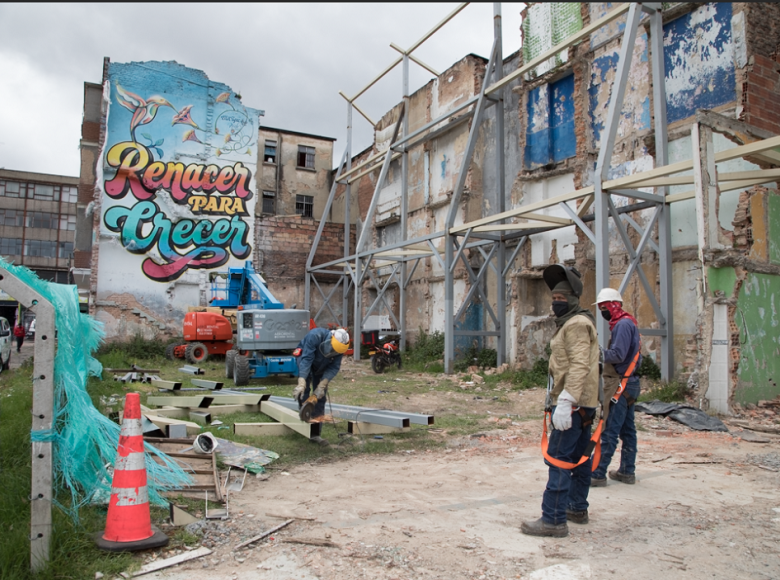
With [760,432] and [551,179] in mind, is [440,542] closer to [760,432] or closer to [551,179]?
[760,432]

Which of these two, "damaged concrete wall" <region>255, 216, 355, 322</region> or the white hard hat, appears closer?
the white hard hat

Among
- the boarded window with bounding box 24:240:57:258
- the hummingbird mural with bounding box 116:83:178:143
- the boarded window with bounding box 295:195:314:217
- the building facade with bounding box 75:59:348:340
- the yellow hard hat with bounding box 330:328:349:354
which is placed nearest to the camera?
the yellow hard hat with bounding box 330:328:349:354

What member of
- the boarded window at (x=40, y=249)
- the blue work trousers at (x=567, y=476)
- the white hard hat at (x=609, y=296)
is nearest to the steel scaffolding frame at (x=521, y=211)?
the white hard hat at (x=609, y=296)

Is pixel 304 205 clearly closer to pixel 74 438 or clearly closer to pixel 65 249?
pixel 74 438

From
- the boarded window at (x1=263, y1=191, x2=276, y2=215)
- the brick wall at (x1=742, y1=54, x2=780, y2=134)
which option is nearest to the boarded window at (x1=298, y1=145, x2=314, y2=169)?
the boarded window at (x1=263, y1=191, x2=276, y2=215)

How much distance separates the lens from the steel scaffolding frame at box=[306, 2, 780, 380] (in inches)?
377

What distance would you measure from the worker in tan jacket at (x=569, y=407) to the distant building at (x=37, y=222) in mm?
56931

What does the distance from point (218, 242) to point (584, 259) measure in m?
13.6

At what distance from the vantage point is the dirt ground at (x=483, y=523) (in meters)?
3.38

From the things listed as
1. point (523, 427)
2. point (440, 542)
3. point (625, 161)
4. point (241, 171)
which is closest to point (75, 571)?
point (440, 542)

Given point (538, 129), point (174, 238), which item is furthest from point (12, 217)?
point (538, 129)

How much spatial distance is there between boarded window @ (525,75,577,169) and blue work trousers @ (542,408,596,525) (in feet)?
36.0

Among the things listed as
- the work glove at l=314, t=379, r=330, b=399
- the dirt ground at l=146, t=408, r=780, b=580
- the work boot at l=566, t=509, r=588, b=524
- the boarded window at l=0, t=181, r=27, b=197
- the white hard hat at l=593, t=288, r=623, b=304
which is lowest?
the dirt ground at l=146, t=408, r=780, b=580

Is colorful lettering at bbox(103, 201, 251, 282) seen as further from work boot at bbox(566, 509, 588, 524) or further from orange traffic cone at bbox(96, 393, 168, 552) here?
work boot at bbox(566, 509, 588, 524)
